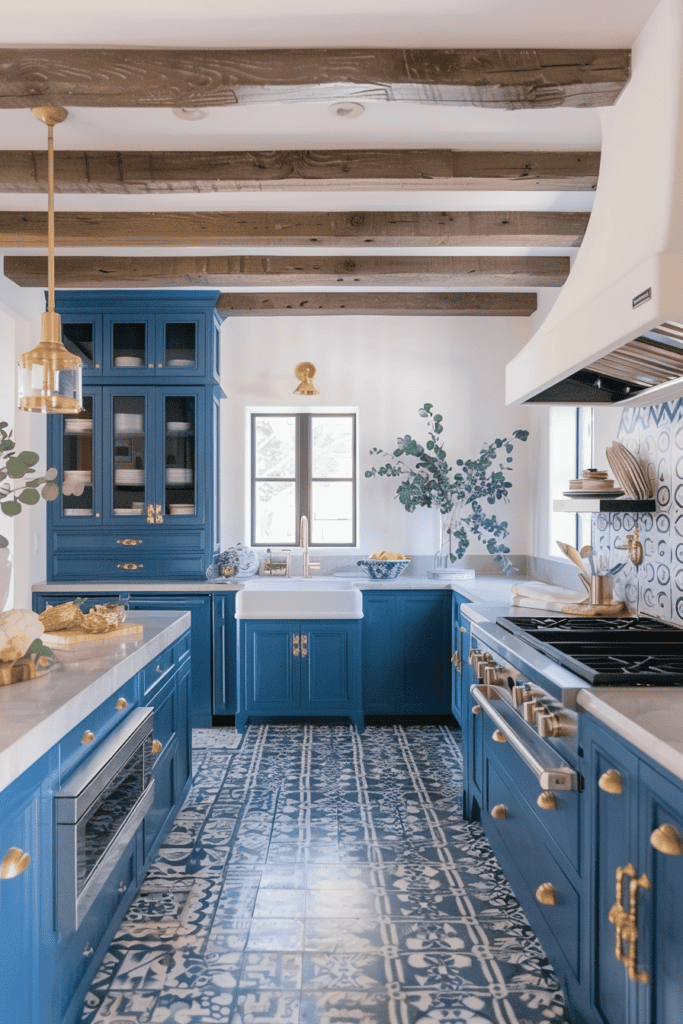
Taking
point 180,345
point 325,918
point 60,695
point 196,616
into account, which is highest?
point 180,345

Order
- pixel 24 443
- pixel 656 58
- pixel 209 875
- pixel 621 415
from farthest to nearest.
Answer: pixel 24 443 → pixel 621 415 → pixel 209 875 → pixel 656 58

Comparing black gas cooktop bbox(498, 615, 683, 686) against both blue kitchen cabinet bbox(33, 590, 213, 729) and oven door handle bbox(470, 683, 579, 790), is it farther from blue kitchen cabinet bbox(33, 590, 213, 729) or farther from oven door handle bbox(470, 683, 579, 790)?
blue kitchen cabinet bbox(33, 590, 213, 729)

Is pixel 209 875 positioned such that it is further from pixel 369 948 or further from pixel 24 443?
pixel 24 443

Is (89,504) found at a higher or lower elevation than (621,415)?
lower

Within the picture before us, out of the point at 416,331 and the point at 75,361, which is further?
the point at 416,331

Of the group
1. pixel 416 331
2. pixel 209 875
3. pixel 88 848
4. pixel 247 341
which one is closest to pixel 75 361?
pixel 88 848

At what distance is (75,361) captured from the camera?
252cm

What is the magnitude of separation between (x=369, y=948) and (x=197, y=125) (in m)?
2.93

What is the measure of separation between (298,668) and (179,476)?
1.45 meters

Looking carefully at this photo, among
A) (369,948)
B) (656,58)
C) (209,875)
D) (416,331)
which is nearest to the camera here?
(656,58)

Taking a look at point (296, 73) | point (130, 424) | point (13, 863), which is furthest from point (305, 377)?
point (13, 863)

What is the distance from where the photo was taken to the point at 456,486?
4762 mm

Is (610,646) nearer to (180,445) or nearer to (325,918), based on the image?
(325,918)

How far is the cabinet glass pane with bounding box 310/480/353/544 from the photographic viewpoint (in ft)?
17.2
